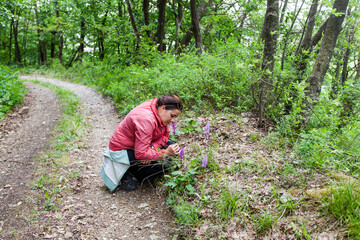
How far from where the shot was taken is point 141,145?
11.8 feet

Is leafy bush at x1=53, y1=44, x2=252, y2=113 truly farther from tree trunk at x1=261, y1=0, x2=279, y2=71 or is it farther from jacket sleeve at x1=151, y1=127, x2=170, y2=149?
jacket sleeve at x1=151, y1=127, x2=170, y2=149

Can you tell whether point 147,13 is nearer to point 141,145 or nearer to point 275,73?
point 275,73

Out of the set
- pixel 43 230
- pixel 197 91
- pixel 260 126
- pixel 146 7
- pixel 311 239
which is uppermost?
pixel 146 7

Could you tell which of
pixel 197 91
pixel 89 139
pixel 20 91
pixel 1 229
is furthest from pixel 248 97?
pixel 20 91

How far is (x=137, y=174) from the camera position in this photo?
414 centimetres

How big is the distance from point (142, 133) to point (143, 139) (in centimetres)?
10

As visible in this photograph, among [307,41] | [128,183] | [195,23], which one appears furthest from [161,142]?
[195,23]

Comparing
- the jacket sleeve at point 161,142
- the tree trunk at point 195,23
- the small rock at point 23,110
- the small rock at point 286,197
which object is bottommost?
the small rock at point 23,110

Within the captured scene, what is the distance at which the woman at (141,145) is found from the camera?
142 inches

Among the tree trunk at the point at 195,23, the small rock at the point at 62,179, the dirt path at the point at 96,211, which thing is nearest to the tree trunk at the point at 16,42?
the tree trunk at the point at 195,23

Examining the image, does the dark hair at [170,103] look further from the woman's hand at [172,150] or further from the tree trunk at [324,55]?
the tree trunk at [324,55]

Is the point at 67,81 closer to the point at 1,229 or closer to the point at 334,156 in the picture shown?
the point at 1,229

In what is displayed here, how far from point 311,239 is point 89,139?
18.1 ft

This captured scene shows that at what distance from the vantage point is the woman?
361 cm
